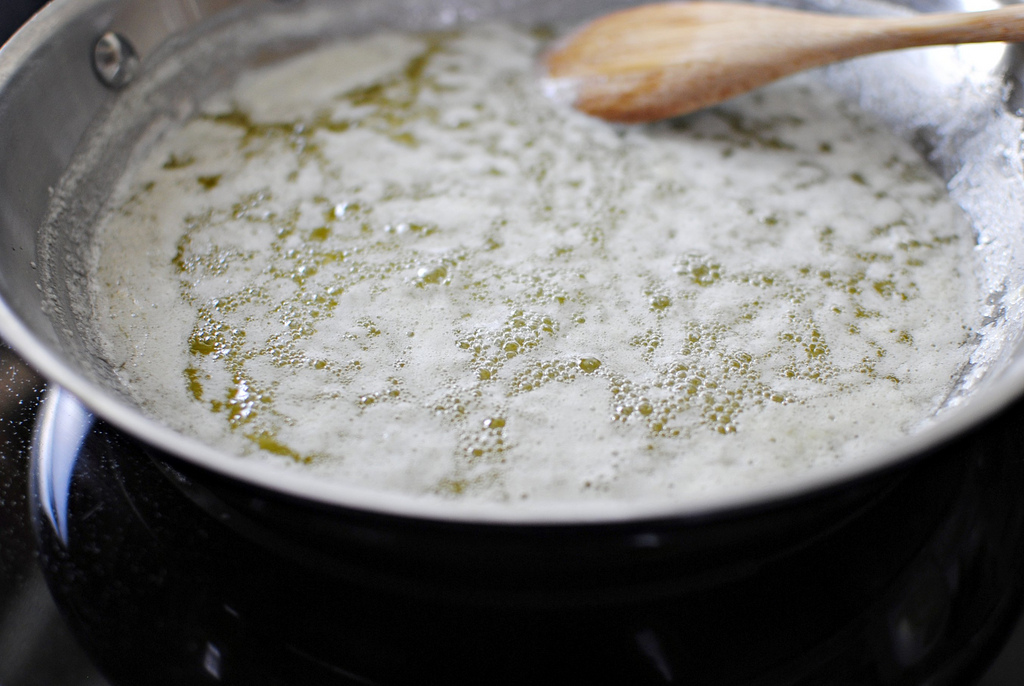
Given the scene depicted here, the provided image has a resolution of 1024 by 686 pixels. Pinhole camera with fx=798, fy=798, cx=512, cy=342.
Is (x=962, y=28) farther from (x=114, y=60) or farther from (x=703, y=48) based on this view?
(x=114, y=60)

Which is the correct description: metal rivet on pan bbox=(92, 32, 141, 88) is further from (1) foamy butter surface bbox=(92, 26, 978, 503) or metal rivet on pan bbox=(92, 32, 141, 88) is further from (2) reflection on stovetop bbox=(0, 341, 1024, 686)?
(2) reflection on stovetop bbox=(0, 341, 1024, 686)

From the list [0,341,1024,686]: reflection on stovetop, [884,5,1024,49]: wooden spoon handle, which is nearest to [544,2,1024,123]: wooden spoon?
[884,5,1024,49]: wooden spoon handle

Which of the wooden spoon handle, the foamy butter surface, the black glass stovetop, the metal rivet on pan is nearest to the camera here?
the black glass stovetop

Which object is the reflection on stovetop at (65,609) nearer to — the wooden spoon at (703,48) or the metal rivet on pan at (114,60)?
the metal rivet on pan at (114,60)

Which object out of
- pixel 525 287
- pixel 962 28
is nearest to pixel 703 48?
pixel 962 28

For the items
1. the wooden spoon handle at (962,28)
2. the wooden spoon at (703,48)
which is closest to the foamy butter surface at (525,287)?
the wooden spoon at (703,48)

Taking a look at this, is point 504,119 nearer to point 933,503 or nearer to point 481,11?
point 481,11

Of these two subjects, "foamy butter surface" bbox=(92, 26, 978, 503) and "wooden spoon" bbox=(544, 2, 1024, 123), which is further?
"wooden spoon" bbox=(544, 2, 1024, 123)
